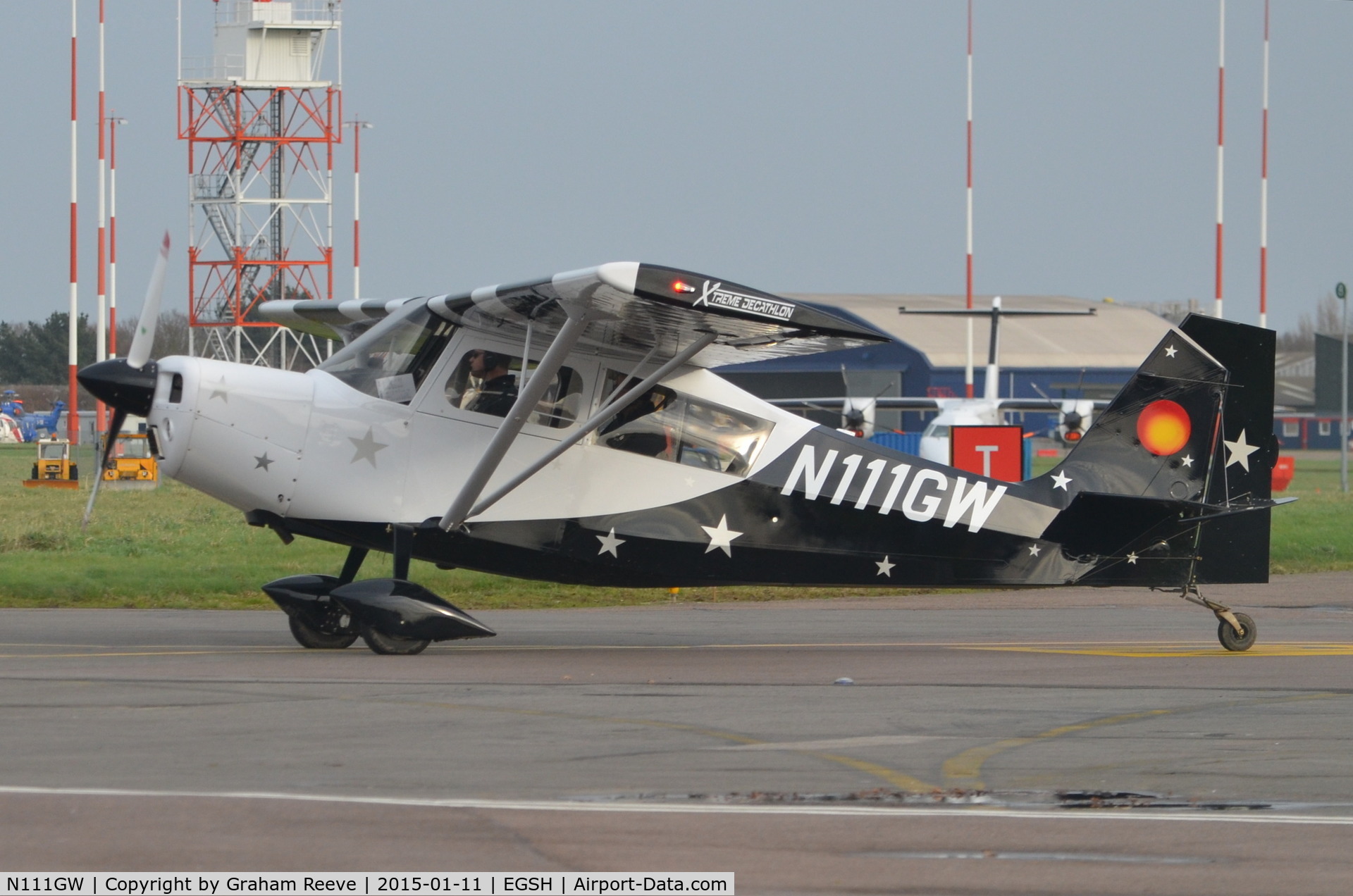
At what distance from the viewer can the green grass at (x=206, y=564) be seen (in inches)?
625

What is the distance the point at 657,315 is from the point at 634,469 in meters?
1.56

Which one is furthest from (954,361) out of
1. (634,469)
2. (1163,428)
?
(634,469)

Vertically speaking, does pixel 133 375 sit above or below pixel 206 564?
above

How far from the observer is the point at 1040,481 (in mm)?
12469

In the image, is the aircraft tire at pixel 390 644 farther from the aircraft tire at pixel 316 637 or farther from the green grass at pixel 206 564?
the green grass at pixel 206 564

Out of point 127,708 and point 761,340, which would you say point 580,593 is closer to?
point 761,340

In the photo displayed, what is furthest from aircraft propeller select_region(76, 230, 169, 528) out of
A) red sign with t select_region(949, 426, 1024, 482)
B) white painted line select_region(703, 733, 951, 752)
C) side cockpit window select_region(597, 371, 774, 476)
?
red sign with t select_region(949, 426, 1024, 482)

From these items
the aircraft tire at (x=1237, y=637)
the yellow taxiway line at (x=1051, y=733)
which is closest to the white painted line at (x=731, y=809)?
the yellow taxiway line at (x=1051, y=733)

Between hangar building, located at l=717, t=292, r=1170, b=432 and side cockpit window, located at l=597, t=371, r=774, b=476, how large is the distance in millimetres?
57551

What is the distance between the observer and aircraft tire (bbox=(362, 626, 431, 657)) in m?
11.0

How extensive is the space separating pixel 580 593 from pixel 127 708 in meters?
8.93

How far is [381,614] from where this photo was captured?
35.7 feet

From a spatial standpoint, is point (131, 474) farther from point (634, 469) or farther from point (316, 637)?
point (634, 469)

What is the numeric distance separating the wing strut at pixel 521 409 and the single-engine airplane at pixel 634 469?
17 mm
